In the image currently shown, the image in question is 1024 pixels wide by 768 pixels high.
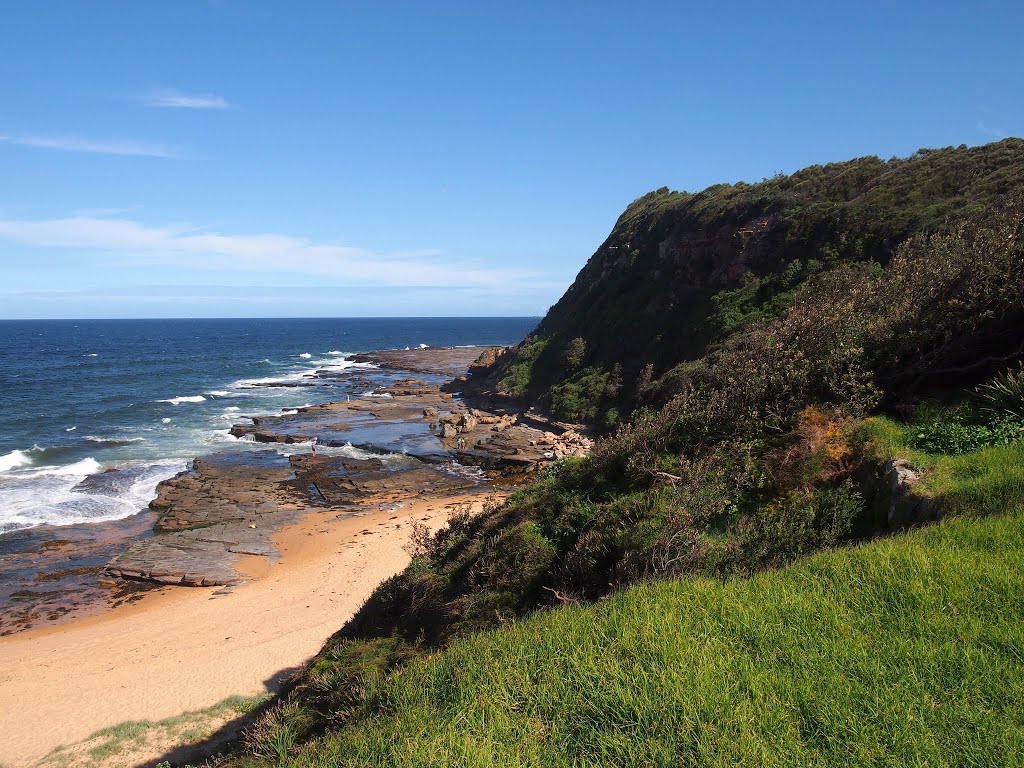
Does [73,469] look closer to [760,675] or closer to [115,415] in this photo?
[115,415]

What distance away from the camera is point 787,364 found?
29.7ft

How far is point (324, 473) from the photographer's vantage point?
30.8 metres

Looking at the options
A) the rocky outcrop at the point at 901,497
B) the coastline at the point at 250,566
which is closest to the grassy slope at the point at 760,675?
the rocky outcrop at the point at 901,497

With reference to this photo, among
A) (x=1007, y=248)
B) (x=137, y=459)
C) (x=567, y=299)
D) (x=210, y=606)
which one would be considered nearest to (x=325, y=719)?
(x=1007, y=248)

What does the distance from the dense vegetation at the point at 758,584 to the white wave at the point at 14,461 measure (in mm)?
32914

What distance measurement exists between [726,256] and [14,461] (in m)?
41.5

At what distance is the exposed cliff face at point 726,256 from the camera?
2625cm

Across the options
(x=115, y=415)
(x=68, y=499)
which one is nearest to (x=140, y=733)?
(x=68, y=499)

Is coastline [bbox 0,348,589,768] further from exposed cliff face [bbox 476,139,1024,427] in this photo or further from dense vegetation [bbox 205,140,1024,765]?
dense vegetation [bbox 205,140,1024,765]

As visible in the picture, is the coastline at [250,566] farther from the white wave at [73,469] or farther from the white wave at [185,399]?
the white wave at [185,399]

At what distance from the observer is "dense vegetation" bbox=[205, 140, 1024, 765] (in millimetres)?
3797

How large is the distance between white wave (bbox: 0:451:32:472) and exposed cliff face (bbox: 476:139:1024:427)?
30.1m

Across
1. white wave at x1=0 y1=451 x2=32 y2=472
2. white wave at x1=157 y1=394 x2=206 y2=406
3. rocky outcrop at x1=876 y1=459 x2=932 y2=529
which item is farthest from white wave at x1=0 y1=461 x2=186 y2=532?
rocky outcrop at x1=876 y1=459 x2=932 y2=529

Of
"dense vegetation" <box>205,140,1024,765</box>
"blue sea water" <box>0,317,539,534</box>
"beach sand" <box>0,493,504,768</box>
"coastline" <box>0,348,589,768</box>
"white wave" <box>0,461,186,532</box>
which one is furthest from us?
"blue sea water" <box>0,317,539,534</box>
